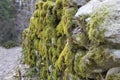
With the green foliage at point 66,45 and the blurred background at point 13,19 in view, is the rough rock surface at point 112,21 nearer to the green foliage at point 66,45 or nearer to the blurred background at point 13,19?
the green foliage at point 66,45

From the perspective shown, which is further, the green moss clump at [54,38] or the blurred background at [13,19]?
the blurred background at [13,19]

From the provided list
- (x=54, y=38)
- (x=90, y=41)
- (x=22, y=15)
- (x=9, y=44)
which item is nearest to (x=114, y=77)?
(x=90, y=41)

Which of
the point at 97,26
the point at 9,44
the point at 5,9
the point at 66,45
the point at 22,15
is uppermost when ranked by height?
the point at 97,26

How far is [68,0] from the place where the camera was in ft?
14.3

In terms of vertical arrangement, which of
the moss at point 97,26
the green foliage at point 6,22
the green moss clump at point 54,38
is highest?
the moss at point 97,26

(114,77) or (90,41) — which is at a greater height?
(90,41)

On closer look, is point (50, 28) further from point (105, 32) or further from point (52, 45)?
point (105, 32)

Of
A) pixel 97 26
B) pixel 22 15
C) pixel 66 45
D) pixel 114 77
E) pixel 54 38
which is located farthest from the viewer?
pixel 22 15

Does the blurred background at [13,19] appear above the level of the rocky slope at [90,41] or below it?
below

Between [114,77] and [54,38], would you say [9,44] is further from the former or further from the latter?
[114,77]

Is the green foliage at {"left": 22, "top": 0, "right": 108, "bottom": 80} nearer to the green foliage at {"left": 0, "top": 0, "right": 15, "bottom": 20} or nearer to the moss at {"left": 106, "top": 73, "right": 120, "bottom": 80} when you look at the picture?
the moss at {"left": 106, "top": 73, "right": 120, "bottom": 80}

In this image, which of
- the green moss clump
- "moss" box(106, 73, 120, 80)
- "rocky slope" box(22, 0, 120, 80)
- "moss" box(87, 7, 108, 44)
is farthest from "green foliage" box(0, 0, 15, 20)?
"moss" box(106, 73, 120, 80)

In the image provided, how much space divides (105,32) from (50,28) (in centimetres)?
275

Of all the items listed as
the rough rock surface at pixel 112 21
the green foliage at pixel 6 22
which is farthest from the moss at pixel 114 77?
Result: the green foliage at pixel 6 22
